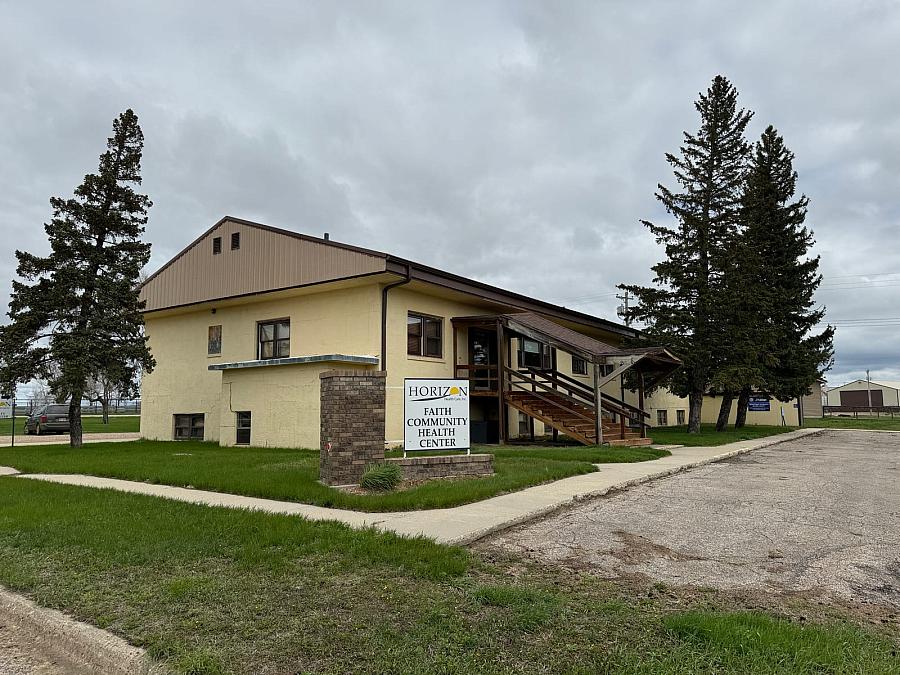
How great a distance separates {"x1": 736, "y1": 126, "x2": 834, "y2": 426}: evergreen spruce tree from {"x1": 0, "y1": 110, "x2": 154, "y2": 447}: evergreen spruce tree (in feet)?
72.1

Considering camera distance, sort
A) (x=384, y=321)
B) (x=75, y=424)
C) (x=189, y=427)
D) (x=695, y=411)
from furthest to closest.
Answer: (x=695, y=411) → (x=189, y=427) → (x=75, y=424) → (x=384, y=321)

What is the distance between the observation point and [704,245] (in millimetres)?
23531

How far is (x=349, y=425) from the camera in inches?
364

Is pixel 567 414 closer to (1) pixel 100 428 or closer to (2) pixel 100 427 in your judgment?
(1) pixel 100 428

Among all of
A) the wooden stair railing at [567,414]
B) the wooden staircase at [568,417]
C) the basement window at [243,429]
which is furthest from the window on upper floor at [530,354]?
the basement window at [243,429]

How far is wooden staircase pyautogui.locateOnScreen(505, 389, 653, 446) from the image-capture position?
55.3 ft

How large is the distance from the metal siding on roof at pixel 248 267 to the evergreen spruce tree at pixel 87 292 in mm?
2541

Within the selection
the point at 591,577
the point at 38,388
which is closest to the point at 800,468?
the point at 591,577

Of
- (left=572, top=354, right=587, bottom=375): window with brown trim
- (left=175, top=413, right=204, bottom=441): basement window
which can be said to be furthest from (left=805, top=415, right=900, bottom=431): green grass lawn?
(left=175, top=413, right=204, bottom=441): basement window

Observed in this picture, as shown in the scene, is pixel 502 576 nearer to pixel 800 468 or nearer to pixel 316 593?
pixel 316 593

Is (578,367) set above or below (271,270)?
below

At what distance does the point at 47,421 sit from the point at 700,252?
2771 centimetres

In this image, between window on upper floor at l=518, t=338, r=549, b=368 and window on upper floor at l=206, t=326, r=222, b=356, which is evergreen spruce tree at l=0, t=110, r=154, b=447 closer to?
window on upper floor at l=206, t=326, r=222, b=356

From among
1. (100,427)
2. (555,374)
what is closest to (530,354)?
(555,374)
